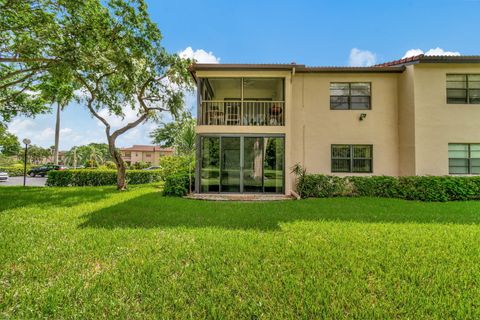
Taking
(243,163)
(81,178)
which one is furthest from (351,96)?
(81,178)

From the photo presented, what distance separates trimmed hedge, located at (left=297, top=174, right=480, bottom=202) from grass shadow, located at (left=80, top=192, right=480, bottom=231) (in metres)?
0.80

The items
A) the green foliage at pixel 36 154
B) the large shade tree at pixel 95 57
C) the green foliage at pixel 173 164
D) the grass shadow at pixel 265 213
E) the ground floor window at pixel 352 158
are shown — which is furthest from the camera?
the green foliage at pixel 36 154

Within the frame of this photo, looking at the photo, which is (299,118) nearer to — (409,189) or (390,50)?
(409,189)

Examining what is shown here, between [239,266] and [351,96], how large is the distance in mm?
11405

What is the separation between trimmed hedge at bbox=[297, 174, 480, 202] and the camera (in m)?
10.6

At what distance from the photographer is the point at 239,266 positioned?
13.4ft

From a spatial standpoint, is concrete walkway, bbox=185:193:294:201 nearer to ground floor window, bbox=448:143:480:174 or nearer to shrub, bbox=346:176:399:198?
shrub, bbox=346:176:399:198

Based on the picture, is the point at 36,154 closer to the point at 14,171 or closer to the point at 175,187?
the point at 14,171

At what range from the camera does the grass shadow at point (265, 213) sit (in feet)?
22.4

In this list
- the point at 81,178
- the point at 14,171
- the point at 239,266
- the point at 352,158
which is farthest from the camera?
the point at 14,171

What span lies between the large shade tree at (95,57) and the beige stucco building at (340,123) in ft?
11.4

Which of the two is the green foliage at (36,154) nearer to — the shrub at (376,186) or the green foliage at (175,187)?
the green foliage at (175,187)

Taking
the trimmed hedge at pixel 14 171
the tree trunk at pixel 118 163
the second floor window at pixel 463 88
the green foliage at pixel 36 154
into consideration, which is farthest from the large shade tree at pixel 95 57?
the green foliage at pixel 36 154

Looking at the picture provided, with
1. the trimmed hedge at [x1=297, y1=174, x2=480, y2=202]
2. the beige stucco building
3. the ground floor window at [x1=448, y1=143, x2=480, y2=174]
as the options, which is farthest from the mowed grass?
the ground floor window at [x1=448, y1=143, x2=480, y2=174]
